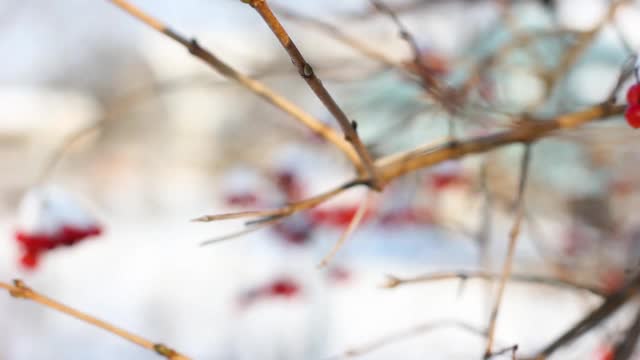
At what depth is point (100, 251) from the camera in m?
10.4

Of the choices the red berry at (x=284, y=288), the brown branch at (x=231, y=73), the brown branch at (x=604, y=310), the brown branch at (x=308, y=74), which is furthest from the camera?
the red berry at (x=284, y=288)

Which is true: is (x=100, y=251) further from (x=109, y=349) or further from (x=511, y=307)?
(x=511, y=307)

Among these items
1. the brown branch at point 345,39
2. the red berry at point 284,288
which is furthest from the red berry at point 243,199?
the brown branch at point 345,39

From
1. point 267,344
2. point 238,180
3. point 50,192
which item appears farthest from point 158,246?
point 50,192

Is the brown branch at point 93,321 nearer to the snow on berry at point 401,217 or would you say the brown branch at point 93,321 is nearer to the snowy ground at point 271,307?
the snow on berry at point 401,217

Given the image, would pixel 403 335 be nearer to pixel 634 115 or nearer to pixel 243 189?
pixel 634 115

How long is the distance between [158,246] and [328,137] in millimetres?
9382

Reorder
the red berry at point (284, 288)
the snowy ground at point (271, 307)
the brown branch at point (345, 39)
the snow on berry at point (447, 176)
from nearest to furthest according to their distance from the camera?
the brown branch at point (345, 39) → the snow on berry at point (447, 176) → the red berry at point (284, 288) → the snowy ground at point (271, 307)

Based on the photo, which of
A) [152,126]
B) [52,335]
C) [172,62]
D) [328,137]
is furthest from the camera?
[152,126]

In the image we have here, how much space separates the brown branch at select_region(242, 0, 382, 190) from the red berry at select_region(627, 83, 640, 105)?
27 centimetres

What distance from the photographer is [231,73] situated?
1.07 m

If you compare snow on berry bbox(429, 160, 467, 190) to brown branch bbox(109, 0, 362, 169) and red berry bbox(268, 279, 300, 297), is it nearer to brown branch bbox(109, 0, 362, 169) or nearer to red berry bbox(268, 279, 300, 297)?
red berry bbox(268, 279, 300, 297)

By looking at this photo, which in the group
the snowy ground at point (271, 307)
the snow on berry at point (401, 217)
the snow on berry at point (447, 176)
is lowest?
the snow on berry at point (447, 176)

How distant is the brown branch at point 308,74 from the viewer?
68cm
